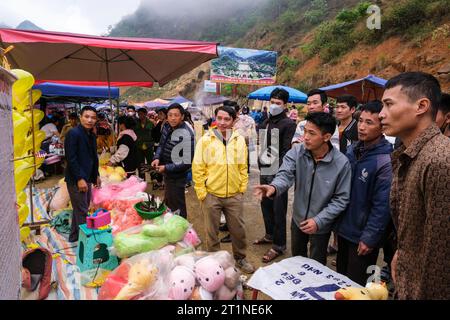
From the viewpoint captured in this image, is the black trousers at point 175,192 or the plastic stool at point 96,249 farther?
the black trousers at point 175,192

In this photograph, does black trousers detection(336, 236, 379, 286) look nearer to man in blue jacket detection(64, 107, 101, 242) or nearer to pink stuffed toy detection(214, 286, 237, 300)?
pink stuffed toy detection(214, 286, 237, 300)

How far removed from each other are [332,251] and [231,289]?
6.69ft

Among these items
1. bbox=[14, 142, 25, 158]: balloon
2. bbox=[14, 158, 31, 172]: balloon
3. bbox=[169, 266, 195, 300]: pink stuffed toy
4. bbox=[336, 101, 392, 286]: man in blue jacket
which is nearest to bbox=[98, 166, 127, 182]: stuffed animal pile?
A: bbox=[14, 158, 31, 172]: balloon

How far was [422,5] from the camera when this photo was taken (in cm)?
1675

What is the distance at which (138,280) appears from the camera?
6.47 feet

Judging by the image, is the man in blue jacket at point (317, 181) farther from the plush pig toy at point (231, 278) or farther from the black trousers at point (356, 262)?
the plush pig toy at point (231, 278)

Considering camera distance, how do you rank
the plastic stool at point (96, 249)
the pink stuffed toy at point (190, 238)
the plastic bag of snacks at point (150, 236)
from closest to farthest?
the plastic bag of snacks at point (150, 236) < the plastic stool at point (96, 249) < the pink stuffed toy at point (190, 238)

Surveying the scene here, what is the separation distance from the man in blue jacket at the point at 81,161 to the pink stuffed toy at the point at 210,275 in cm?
203

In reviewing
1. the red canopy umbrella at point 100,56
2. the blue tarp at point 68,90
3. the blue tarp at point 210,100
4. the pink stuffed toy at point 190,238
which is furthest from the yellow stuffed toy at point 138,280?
the blue tarp at point 210,100

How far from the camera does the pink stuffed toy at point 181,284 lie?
1.99m

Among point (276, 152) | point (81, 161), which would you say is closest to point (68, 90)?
point (81, 161)

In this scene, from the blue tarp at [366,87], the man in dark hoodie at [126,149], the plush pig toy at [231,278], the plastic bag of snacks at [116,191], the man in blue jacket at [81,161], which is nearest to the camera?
the plush pig toy at [231,278]

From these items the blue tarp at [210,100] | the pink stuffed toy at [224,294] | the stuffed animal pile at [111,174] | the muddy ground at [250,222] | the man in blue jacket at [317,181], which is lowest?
the muddy ground at [250,222]

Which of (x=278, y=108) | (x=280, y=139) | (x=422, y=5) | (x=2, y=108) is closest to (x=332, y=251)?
(x=280, y=139)
